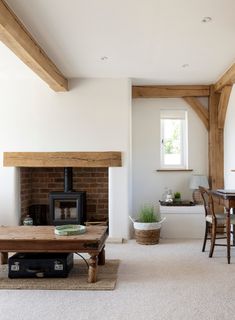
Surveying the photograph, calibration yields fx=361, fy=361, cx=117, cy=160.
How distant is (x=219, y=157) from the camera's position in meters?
5.81

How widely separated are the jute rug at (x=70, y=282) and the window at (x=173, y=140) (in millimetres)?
2847

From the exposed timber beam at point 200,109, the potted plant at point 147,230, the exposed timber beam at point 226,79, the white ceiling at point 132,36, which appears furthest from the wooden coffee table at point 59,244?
the exposed timber beam at point 200,109

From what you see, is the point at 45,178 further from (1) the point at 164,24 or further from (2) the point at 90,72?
(1) the point at 164,24

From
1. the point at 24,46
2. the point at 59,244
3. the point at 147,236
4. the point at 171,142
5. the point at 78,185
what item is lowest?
the point at 147,236

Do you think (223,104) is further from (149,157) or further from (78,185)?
(78,185)

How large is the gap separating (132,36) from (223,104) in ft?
8.04

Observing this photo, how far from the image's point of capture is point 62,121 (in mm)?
5355

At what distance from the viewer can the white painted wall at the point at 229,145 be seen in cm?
531

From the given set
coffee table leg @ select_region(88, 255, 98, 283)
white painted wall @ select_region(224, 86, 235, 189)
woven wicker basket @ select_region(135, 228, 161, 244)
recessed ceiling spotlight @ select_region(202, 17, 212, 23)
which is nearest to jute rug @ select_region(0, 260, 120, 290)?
coffee table leg @ select_region(88, 255, 98, 283)

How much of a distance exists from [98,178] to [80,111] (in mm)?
1168

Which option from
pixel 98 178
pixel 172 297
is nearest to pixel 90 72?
pixel 98 178

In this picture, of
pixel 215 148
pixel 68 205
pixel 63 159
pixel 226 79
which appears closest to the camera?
pixel 226 79

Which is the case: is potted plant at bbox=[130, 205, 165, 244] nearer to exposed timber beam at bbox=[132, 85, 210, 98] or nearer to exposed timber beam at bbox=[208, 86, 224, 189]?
exposed timber beam at bbox=[208, 86, 224, 189]

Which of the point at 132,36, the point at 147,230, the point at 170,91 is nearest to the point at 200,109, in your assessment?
the point at 170,91
